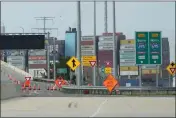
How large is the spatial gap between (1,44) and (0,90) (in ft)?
128

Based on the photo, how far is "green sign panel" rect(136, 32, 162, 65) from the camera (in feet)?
147

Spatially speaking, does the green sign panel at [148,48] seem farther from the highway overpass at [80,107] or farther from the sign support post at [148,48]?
the highway overpass at [80,107]

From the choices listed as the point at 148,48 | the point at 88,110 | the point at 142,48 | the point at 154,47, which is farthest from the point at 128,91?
the point at 88,110

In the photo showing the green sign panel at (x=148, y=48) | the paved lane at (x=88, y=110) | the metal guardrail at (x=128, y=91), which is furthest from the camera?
the metal guardrail at (x=128, y=91)

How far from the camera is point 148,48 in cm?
4491

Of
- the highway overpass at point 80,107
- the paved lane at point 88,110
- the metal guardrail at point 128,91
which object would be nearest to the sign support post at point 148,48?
the metal guardrail at point 128,91

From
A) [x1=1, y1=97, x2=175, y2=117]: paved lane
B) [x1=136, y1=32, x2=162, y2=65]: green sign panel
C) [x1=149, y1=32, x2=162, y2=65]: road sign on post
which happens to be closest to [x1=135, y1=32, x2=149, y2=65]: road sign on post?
[x1=136, y1=32, x2=162, y2=65]: green sign panel

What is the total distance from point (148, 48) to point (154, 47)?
0.52 m

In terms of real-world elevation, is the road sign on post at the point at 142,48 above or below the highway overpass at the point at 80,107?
above

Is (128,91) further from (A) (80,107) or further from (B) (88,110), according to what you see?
(B) (88,110)

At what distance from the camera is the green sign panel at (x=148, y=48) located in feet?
147

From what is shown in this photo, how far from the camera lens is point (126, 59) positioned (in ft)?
286

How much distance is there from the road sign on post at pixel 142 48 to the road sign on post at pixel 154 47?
347 millimetres

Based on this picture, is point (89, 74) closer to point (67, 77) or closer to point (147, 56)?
point (67, 77)
